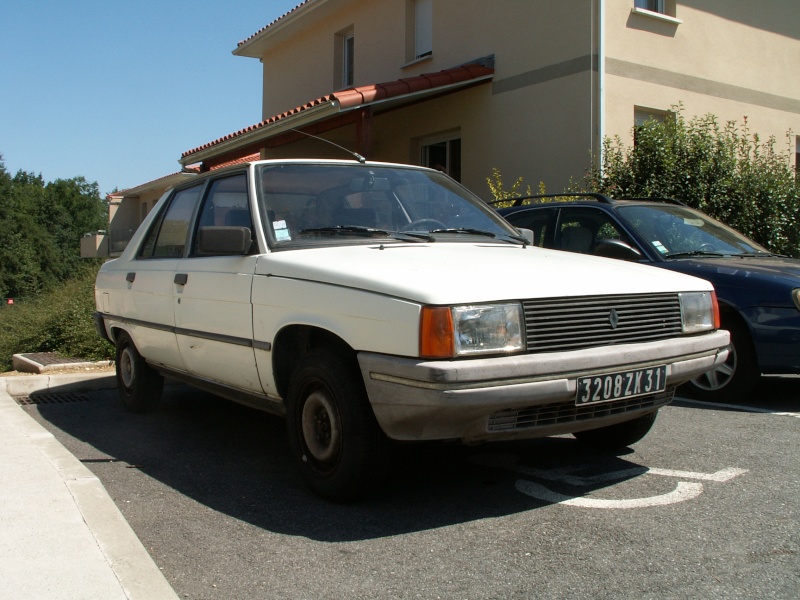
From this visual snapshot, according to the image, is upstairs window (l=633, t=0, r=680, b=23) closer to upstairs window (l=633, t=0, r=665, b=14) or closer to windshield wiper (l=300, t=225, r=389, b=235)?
upstairs window (l=633, t=0, r=665, b=14)

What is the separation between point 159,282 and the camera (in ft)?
17.5

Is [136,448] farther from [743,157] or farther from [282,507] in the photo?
[743,157]

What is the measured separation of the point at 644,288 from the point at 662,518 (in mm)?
1090

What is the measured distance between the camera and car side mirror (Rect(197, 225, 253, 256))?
4.23 m

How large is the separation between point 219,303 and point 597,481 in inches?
90.2

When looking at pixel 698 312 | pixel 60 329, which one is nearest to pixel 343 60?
pixel 60 329

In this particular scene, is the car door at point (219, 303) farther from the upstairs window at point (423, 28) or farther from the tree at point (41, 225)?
the tree at point (41, 225)

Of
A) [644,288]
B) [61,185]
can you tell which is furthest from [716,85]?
[61,185]

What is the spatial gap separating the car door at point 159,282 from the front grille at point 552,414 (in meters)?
2.56

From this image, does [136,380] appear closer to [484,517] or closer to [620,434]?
[484,517]

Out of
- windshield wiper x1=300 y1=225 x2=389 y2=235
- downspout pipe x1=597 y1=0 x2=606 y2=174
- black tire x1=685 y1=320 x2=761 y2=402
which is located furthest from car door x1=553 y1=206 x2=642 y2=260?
downspout pipe x1=597 y1=0 x2=606 y2=174

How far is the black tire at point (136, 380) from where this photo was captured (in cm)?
600

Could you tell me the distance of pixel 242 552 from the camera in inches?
128

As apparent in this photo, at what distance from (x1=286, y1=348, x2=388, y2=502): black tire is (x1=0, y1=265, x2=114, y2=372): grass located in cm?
513
